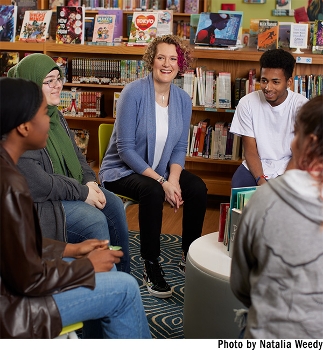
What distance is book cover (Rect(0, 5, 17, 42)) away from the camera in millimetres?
4789

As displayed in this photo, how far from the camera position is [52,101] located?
261cm

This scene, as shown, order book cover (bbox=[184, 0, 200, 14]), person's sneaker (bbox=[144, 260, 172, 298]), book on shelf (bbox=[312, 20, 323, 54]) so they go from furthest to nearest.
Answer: book cover (bbox=[184, 0, 200, 14]), book on shelf (bbox=[312, 20, 323, 54]), person's sneaker (bbox=[144, 260, 172, 298])

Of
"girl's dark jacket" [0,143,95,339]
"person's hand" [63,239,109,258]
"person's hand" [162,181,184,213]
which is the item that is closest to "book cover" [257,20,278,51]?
"person's hand" [162,181,184,213]

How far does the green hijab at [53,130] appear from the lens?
2576mm

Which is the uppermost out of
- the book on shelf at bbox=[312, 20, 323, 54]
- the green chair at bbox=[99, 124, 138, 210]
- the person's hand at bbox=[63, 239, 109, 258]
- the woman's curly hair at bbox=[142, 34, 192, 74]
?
the book on shelf at bbox=[312, 20, 323, 54]

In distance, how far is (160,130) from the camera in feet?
10.4

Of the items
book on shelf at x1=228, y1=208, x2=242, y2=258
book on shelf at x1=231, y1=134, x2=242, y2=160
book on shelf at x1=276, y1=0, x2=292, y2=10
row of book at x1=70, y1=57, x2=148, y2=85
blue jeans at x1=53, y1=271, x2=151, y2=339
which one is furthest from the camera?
book on shelf at x1=276, y1=0, x2=292, y2=10

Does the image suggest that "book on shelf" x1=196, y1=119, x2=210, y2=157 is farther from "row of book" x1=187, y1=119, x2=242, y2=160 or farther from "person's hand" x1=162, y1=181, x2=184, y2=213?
"person's hand" x1=162, y1=181, x2=184, y2=213

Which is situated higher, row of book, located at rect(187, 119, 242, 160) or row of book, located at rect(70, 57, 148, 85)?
row of book, located at rect(70, 57, 148, 85)

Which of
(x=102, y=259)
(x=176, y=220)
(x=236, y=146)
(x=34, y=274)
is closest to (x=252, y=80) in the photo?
(x=236, y=146)

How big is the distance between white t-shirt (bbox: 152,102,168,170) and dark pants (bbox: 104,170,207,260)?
0.18m

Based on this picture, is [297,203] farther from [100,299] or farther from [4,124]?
[4,124]

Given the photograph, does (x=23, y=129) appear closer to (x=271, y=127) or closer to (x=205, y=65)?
(x=271, y=127)

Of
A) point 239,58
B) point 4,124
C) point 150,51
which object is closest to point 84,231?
point 4,124
